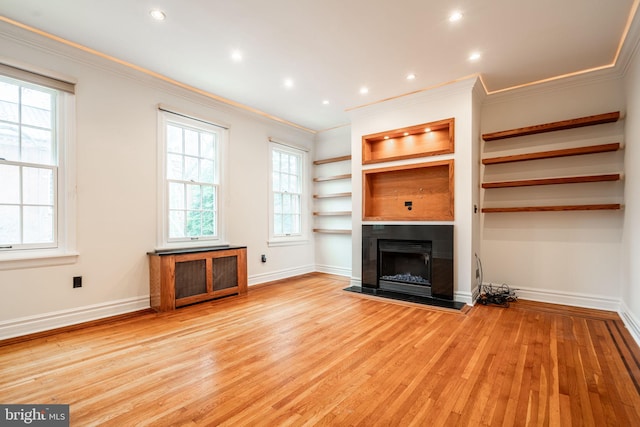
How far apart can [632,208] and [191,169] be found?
5.07 m

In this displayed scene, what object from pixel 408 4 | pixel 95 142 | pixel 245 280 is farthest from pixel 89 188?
pixel 408 4

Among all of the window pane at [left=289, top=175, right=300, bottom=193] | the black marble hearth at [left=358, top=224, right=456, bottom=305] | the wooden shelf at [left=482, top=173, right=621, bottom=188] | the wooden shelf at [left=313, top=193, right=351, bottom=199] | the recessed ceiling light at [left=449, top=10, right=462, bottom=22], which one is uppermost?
the recessed ceiling light at [left=449, top=10, right=462, bottom=22]

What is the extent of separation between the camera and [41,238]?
291 centimetres

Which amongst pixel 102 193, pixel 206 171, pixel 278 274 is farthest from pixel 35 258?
pixel 278 274

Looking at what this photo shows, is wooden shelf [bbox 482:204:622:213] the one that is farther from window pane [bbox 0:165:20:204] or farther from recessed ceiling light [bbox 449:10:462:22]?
window pane [bbox 0:165:20:204]

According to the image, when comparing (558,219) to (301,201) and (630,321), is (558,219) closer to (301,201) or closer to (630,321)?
(630,321)

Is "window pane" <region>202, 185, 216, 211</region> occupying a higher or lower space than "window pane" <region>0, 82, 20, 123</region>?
lower

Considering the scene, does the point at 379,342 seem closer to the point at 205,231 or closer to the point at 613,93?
the point at 205,231

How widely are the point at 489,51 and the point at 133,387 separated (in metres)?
4.19

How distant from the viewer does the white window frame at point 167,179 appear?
377 centimetres

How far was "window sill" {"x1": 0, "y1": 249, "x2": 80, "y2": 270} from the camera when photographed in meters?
2.68

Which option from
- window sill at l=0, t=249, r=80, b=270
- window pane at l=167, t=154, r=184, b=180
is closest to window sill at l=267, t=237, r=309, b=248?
window pane at l=167, t=154, r=184, b=180

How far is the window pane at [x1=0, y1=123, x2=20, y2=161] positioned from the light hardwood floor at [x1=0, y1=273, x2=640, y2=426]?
5.50ft

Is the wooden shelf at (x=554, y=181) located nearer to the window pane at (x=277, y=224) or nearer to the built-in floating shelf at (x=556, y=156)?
the built-in floating shelf at (x=556, y=156)
